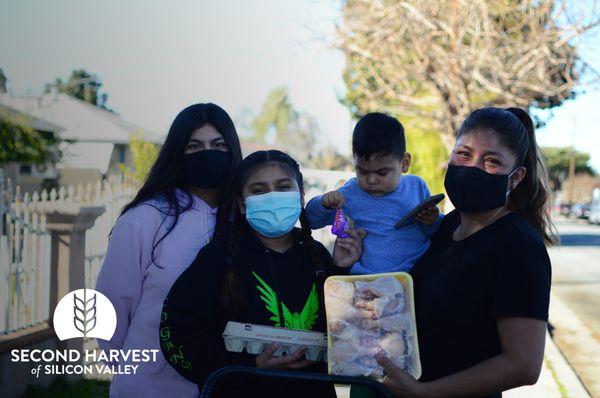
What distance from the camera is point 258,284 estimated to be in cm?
212

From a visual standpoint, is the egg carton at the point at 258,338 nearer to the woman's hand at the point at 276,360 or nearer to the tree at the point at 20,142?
the woman's hand at the point at 276,360

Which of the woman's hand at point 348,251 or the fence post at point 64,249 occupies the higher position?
the woman's hand at point 348,251

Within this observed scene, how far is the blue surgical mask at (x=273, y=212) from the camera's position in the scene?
2209mm

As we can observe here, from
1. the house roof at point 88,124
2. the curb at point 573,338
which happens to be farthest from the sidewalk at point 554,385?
the house roof at point 88,124

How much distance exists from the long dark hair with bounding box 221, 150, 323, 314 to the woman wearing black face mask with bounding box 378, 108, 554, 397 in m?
0.38

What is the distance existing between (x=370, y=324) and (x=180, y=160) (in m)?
1.04

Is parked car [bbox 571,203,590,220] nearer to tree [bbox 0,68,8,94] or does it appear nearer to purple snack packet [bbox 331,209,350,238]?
tree [bbox 0,68,8,94]

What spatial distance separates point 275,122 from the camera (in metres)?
91.4

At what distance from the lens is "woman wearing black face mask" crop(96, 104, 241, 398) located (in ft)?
7.61

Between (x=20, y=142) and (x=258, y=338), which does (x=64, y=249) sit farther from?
(x=20, y=142)

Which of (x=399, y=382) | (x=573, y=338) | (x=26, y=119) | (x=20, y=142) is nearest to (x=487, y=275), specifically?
(x=399, y=382)

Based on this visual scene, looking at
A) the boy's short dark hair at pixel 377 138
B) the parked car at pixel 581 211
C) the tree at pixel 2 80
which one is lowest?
the parked car at pixel 581 211

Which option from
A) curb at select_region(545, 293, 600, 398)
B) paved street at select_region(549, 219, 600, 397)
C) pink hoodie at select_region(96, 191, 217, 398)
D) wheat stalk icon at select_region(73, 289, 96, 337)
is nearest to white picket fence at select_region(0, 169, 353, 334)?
wheat stalk icon at select_region(73, 289, 96, 337)

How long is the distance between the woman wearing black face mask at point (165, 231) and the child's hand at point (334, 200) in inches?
14.4
